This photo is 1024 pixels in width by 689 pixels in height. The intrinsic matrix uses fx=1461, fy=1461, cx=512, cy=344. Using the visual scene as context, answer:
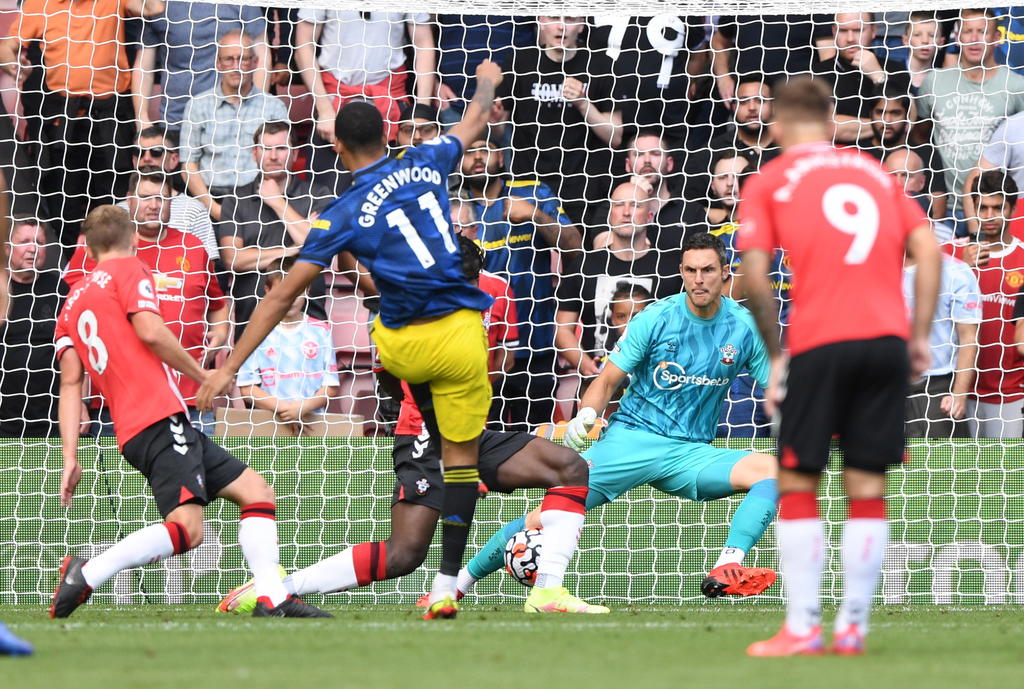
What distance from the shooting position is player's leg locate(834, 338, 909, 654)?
4586mm

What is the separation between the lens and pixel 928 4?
9.38 metres

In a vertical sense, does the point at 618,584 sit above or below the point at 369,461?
below

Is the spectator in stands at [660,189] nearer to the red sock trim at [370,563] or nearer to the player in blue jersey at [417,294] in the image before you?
the red sock trim at [370,563]

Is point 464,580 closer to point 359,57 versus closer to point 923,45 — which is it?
point 359,57

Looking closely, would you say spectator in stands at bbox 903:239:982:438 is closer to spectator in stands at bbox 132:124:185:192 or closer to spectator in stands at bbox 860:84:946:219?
spectator in stands at bbox 860:84:946:219

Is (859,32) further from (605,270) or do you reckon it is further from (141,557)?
(141,557)

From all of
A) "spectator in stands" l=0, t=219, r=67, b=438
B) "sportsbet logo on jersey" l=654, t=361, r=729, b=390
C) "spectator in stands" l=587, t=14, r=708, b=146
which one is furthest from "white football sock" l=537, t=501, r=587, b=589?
"spectator in stands" l=587, t=14, r=708, b=146

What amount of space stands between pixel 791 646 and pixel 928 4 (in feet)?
19.8

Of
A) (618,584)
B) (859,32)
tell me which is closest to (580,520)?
(618,584)

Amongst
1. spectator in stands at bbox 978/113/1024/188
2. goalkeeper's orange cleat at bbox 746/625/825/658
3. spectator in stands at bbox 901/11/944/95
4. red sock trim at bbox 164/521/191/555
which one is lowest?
goalkeeper's orange cleat at bbox 746/625/825/658

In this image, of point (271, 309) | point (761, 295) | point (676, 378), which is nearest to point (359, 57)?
point (676, 378)

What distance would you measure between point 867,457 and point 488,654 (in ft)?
4.49

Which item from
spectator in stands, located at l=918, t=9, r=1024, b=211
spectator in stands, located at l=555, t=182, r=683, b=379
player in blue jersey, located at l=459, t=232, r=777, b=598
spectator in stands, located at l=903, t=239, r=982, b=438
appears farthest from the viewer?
spectator in stands, located at l=918, t=9, r=1024, b=211

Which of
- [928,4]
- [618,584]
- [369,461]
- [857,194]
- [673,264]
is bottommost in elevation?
[618,584]
